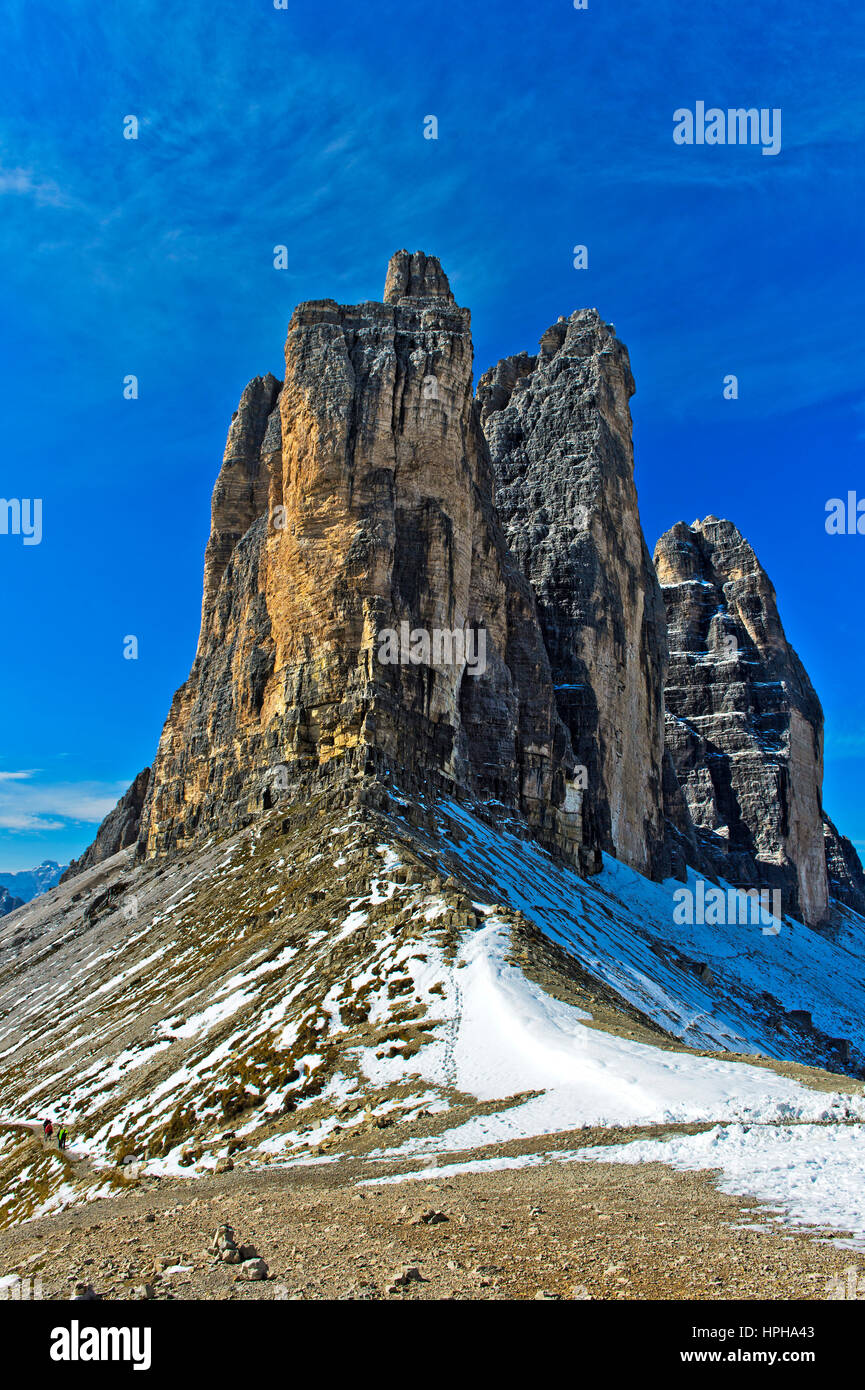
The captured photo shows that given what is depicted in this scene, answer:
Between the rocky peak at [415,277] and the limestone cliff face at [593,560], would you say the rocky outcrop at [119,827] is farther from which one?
the rocky peak at [415,277]

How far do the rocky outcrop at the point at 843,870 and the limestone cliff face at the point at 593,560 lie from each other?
62790mm

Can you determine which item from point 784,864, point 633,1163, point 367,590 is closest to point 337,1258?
point 633,1163

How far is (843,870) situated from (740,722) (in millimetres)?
39783

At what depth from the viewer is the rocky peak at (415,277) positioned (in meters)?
78.8

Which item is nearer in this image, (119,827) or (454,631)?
(454,631)

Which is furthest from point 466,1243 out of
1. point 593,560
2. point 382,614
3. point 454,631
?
point 593,560

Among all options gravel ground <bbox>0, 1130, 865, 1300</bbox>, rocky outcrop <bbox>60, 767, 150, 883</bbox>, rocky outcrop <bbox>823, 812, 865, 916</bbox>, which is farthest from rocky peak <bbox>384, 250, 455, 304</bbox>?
rocky outcrop <bbox>823, 812, 865, 916</bbox>

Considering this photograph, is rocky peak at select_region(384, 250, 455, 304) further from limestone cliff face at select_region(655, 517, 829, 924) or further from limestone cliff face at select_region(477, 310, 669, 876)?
→ limestone cliff face at select_region(655, 517, 829, 924)

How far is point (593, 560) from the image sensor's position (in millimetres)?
98688

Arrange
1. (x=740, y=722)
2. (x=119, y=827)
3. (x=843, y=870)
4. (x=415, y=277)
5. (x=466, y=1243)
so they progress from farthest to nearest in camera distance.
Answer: (x=843, y=870) → (x=740, y=722) → (x=119, y=827) → (x=415, y=277) → (x=466, y=1243)

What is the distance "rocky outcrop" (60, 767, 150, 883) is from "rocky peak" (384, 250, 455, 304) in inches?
2579

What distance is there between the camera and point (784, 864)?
129 metres

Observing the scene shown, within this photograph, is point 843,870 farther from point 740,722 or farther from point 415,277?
point 415,277
